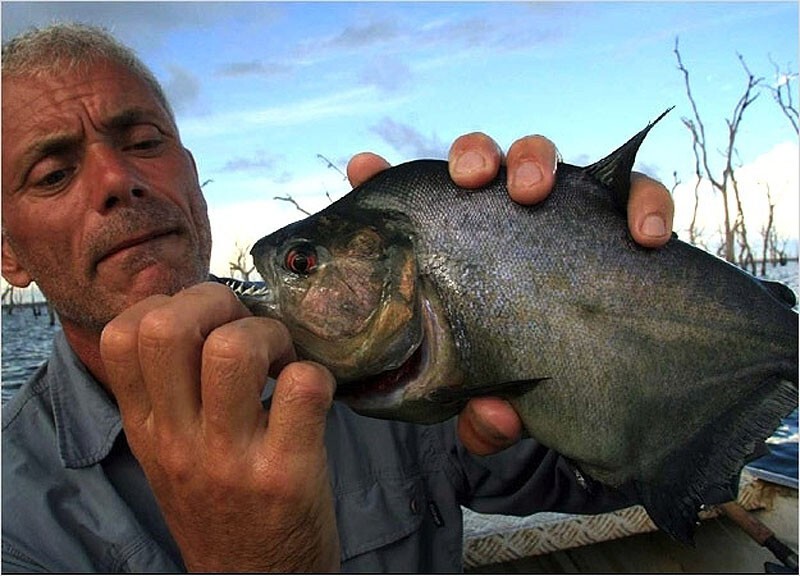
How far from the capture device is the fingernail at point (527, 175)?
2113mm

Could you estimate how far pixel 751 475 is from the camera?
5633 millimetres

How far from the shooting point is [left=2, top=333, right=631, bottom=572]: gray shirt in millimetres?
2818

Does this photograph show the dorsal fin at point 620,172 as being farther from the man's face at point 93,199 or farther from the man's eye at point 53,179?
the man's eye at point 53,179

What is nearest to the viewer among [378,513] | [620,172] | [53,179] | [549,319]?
[549,319]

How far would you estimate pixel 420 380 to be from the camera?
6.97 feet

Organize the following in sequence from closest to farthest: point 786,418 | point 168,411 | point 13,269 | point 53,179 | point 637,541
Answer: point 168,411 < point 786,418 < point 53,179 < point 13,269 < point 637,541

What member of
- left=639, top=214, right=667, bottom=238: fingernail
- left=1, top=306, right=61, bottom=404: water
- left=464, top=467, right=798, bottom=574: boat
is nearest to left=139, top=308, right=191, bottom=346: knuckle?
left=639, top=214, right=667, bottom=238: fingernail

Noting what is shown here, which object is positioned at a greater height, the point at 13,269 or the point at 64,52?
the point at 64,52

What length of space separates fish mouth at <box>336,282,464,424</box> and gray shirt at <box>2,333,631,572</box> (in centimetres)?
104

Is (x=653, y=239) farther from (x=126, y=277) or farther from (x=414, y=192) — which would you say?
(x=126, y=277)

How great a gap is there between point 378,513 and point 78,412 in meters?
1.42

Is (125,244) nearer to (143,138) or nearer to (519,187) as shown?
(143,138)

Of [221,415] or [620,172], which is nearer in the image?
[221,415]

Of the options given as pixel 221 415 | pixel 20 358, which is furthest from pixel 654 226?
pixel 20 358
